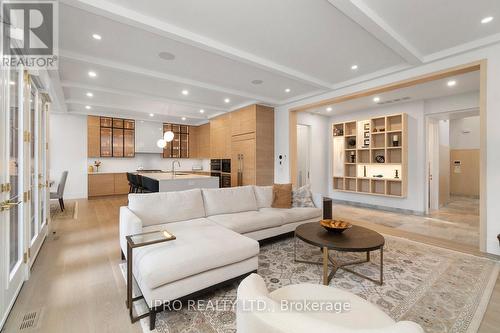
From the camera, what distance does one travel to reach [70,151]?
7621 mm

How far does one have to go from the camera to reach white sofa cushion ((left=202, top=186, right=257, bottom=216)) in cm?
340

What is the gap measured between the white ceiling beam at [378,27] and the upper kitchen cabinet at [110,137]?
26.8 ft

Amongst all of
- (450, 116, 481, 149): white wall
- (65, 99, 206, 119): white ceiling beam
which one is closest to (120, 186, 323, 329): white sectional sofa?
(65, 99, 206, 119): white ceiling beam

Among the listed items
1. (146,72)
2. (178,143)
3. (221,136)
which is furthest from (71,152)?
(146,72)

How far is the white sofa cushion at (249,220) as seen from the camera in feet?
9.88

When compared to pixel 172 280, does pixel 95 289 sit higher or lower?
lower

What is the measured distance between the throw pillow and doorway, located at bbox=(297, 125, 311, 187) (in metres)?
3.09

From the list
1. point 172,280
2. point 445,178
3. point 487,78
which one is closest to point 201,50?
point 172,280

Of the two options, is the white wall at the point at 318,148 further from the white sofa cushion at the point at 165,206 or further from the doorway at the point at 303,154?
the white sofa cushion at the point at 165,206

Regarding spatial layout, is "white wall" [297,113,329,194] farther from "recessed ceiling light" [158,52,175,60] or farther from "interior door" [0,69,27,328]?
"interior door" [0,69,27,328]

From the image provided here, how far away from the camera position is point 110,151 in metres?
8.13

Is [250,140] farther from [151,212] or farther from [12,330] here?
[12,330]

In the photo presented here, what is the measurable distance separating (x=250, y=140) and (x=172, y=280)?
16.0ft

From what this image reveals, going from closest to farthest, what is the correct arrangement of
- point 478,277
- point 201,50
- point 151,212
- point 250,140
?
1. point 478,277
2. point 151,212
3. point 201,50
4. point 250,140
